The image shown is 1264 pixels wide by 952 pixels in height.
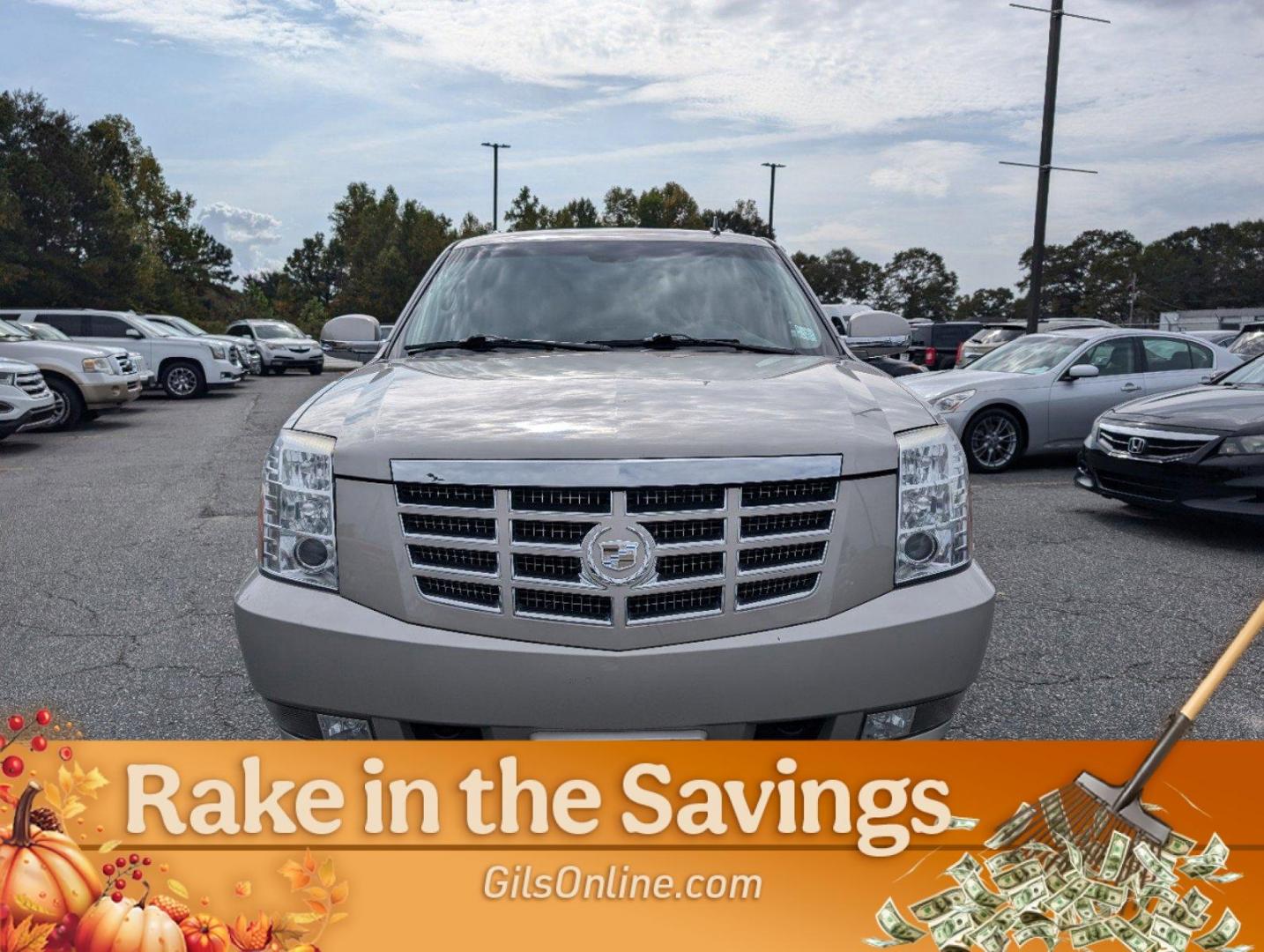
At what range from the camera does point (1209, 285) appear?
88500 millimetres

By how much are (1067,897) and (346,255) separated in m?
89.8

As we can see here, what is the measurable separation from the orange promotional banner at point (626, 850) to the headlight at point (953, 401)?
9.28m

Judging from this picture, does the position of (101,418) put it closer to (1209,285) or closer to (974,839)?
(974,839)

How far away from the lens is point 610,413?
2.58 m

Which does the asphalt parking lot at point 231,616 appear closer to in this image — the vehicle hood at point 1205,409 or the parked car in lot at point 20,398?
the vehicle hood at point 1205,409

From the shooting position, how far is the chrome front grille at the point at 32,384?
13.0 metres

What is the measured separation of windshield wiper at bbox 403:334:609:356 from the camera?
3723 millimetres

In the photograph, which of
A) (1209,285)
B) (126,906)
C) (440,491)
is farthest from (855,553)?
(1209,285)

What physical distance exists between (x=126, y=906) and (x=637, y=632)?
1043 millimetres

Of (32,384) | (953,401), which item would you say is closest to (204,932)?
(953,401)

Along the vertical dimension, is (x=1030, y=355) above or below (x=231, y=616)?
above

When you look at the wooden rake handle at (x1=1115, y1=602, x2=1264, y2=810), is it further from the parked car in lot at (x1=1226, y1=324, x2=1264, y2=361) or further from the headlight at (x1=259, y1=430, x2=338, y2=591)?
the parked car in lot at (x1=1226, y1=324, x2=1264, y2=361)

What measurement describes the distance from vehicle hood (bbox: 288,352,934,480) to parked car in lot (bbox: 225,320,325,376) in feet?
102

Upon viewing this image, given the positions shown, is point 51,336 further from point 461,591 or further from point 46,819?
point 46,819
